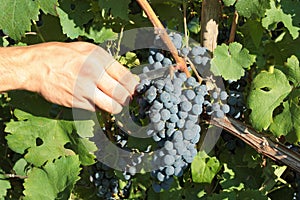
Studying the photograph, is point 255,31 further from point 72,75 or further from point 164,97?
point 72,75

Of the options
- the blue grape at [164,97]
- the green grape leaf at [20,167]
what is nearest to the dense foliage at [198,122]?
the green grape leaf at [20,167]

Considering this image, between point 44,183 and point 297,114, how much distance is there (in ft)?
3.46

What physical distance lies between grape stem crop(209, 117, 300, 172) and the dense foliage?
1.5 inches

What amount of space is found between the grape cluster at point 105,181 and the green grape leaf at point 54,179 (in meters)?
0.20

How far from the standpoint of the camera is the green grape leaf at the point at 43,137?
2.71 m

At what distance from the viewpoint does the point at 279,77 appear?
2.36 meters

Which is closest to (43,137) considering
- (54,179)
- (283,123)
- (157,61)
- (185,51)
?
(54,179)

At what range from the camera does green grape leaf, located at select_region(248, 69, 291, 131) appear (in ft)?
7.56

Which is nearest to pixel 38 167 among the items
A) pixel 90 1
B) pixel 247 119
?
pixel 90 1

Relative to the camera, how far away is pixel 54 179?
2.66 meters

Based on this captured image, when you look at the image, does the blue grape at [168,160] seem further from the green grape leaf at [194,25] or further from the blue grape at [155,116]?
the green grape leaf at [194,25]

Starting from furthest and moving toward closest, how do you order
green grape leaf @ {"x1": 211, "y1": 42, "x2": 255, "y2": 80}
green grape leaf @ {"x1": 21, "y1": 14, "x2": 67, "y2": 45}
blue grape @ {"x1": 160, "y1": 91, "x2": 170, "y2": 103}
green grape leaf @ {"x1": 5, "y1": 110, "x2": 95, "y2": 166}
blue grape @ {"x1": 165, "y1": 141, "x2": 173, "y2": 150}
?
green grape leaf @ {"x1": 21, "y1": 14, "x2": 67, "y2": 45}
green grape leaf @ {"x1": 5, "y1": 110, "x2": 95, "y2": 166}
green grape leaf @ {"x1": 211, "y1": 42, "x2": 255, "y2": 80}
blue grape @ {"x1": 165, "y1": 141, "x2": 173, "y2": 150}
blue grape @ {"x1": 160, "y1": 91, "x2": 170, "y2": 103}

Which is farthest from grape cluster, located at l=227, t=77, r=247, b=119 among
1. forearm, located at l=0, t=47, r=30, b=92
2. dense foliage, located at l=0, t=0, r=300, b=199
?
forearm, located at l=0, t=47, r=30, b=92

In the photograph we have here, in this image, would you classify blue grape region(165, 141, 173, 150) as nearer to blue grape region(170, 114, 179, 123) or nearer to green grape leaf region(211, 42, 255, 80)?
blue grape region(170, 114, 179, 123)
